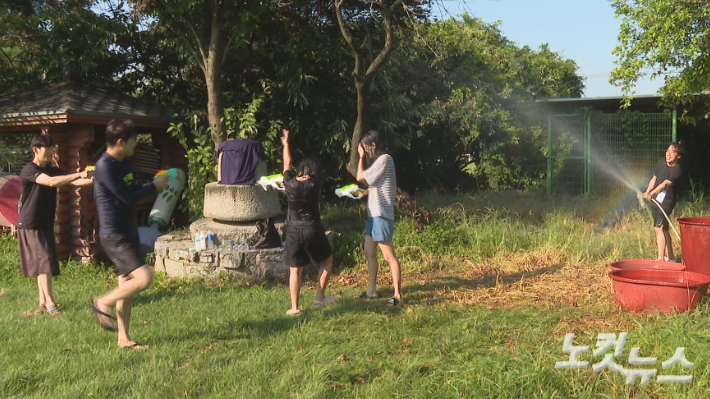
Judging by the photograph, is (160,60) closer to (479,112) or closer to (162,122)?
(162,122)

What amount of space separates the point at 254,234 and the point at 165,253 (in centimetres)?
132

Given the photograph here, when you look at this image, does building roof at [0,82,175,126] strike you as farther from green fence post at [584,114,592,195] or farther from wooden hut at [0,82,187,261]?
green fence post at [584,114,592,195]

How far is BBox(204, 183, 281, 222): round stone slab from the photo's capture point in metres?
8.55

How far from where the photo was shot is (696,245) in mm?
6691

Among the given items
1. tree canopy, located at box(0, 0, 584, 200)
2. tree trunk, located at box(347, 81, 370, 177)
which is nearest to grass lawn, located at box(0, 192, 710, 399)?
tree trunk, located at box(347, 81, 370, 177)

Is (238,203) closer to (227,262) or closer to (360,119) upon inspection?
(227,262)

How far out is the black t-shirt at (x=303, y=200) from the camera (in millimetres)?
5789

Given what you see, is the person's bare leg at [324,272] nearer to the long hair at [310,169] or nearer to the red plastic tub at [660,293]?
the long hair at [310,169]

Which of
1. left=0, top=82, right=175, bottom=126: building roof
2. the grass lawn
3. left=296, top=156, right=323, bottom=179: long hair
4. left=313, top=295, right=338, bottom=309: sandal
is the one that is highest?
left=0, top=82, right=175, bottom=126: building roof

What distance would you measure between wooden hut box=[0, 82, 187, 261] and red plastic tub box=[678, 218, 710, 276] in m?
8.33

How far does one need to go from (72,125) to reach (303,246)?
569 cm

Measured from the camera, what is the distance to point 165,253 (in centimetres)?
838

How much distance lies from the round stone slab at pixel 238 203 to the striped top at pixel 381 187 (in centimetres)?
284

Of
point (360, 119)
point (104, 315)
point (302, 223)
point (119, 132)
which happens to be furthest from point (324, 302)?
point (360, 119)
